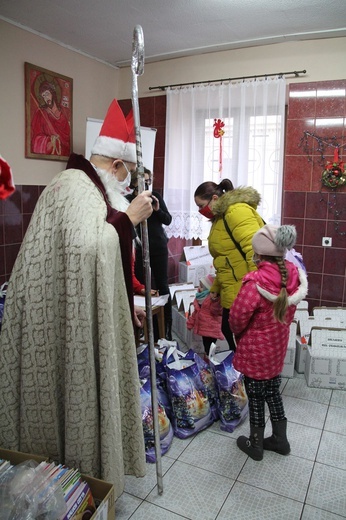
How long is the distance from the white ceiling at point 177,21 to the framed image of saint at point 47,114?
1.08 ft

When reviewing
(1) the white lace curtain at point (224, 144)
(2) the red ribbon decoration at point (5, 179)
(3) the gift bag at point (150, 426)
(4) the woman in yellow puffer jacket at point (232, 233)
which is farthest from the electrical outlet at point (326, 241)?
(2) the red ribbon decoration at point (5, 179)

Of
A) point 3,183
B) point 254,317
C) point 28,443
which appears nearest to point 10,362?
point 28,443

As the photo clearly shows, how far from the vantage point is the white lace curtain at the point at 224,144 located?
11.0ft

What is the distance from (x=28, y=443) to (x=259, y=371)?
100 cm

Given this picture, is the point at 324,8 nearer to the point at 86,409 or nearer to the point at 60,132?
the point at 60,132

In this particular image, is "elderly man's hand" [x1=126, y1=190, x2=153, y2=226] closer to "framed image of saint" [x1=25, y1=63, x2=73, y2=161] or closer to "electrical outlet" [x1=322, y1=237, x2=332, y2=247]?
"framed image of saint" [x1=25, y1=63, x2=73, y2=161]

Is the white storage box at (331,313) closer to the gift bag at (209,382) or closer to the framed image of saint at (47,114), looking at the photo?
the gift bag at (209,382)

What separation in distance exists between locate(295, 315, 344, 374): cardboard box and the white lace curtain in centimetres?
91

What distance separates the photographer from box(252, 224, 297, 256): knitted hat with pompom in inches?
65.4

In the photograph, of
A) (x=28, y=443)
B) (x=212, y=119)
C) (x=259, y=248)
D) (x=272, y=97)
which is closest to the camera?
(x=28, y=443)

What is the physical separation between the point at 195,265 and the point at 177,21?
2.03 metres

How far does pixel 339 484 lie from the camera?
68.8 inches

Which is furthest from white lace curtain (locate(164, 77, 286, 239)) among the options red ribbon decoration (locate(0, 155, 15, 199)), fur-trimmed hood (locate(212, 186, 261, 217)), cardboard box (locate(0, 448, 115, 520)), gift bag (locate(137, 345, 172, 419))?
red ribbon decoration (locate(0, 155, 15, 199))

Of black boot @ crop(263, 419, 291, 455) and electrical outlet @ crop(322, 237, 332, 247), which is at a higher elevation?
electrical outlet @ crop(322, 237, 332, 247)
